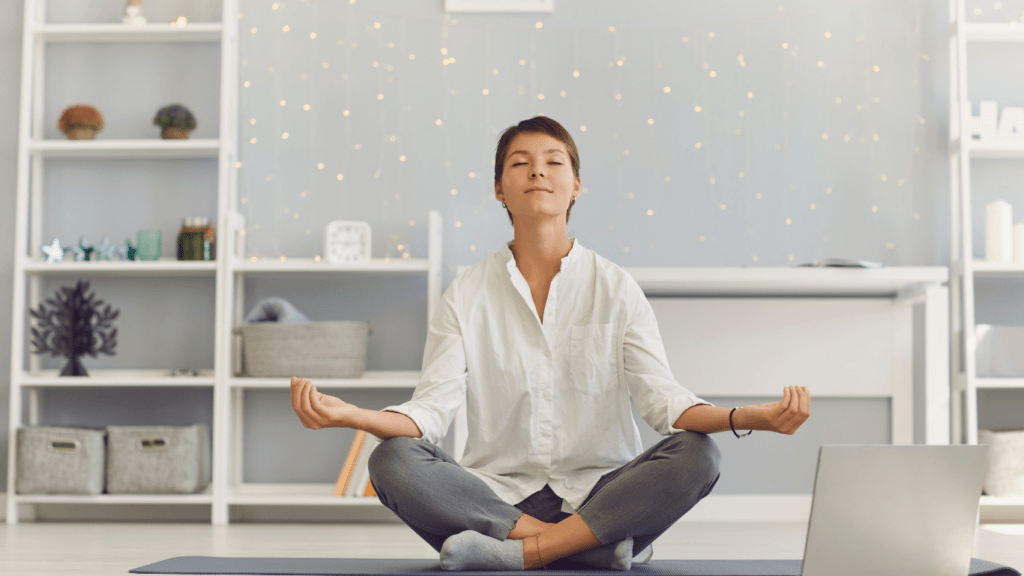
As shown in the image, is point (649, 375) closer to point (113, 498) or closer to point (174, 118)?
point (113, 498)

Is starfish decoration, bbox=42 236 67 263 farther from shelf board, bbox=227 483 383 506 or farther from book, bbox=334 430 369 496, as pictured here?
book, bbox=334 430 369 496

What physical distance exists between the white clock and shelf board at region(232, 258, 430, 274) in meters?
0.04

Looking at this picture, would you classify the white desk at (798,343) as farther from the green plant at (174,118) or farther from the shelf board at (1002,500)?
the green plant at (174,118)

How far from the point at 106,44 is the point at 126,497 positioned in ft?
4.59

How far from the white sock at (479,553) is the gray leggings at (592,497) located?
3cm

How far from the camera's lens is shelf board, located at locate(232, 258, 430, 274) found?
2.45 m

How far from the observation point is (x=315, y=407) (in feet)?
3.94

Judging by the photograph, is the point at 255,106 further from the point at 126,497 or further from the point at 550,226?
the point at 550,226

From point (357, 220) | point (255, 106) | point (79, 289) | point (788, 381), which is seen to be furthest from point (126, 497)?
point (788, 381)

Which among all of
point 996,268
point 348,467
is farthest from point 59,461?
point 996,268

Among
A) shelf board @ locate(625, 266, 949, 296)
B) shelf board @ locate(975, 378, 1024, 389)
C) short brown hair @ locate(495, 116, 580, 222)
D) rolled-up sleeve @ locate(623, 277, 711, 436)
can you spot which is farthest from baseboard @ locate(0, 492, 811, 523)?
short brown hair @ locate(495, 116, 580, 222)

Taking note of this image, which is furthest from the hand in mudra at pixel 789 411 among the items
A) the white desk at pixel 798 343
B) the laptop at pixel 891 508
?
the white desk at pixel 798 343

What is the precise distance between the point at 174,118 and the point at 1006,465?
253cm

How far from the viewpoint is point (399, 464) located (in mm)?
1339
